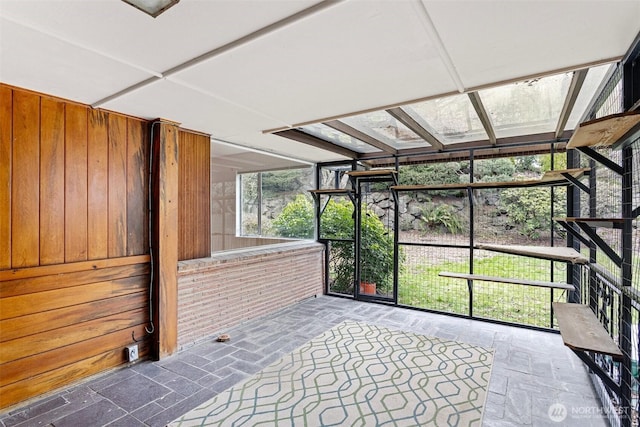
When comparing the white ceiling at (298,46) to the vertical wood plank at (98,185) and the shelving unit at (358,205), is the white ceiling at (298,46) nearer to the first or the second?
the vertical wood plank at (98,185)

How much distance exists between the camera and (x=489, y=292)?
419 centimetres

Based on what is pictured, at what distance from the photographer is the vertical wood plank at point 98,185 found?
250 cm

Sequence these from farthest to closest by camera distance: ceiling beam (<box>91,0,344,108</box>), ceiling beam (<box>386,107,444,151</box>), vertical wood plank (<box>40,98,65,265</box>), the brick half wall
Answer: the brick half wall < ceiling beam (<box>386,107,444,151</box>) < vertical wood plank (<box>40,98,65,265</box>) < ceiling beam (<box>91,0,344,108</box>)

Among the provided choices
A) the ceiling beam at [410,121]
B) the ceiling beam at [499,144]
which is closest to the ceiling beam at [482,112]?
the ceiling beam at [499,144]

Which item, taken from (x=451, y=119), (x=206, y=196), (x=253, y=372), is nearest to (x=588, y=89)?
(x=451, y=119)

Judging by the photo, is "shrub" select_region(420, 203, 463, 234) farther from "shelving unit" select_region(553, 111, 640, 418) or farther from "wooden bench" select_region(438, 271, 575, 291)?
"shelving unit" select_region(553, 111, 640, 418)

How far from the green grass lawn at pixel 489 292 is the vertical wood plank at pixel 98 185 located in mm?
3736

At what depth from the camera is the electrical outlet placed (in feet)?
8.80

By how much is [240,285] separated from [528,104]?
3.44m

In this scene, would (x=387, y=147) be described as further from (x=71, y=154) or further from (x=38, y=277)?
(x=38, y=277)

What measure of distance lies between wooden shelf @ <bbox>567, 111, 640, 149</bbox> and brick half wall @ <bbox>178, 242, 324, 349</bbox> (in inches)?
125

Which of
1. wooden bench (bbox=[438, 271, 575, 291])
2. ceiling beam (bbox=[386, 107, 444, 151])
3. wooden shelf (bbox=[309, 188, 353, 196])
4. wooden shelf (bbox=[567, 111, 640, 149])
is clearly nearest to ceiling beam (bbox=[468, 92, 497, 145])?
ceiling beam (bbox=[386, 107, 444, 151])

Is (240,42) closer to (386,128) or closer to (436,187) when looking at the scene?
(386,128)

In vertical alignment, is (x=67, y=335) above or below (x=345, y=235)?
below
